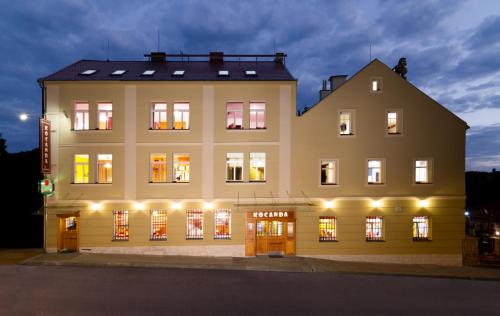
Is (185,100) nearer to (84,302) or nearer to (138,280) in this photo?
(138,280)

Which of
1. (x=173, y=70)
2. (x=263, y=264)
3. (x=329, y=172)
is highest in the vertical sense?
(x=173, y=70)

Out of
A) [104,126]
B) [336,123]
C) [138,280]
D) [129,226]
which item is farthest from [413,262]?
[104,126]

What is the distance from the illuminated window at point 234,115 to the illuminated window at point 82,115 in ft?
27.5

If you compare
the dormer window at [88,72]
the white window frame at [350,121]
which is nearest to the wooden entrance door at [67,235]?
the dormer window at [88,72]

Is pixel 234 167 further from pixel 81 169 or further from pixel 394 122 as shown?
pixel 394 122

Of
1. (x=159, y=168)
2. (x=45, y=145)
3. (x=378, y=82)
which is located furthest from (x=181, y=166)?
(x=378, y=82)

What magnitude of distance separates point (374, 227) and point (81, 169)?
1770 centimetres

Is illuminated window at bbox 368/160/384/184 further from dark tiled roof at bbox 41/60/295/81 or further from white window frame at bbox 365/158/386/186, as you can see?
dark tiled roof at bbox 41/60/295/81

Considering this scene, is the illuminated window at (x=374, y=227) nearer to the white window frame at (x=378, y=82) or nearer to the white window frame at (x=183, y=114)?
the white window frame at (x=378, y=82)

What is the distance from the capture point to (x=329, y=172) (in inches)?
768

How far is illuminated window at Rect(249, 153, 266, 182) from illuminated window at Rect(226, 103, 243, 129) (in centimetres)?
205

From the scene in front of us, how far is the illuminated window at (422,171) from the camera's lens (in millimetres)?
19547

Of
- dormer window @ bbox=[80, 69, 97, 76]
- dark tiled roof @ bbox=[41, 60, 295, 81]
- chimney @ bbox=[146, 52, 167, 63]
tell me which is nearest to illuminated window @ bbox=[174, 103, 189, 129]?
dark tiled roof @ bbox=[41, 60, 295, 81]

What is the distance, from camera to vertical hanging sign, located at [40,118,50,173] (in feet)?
59.1
